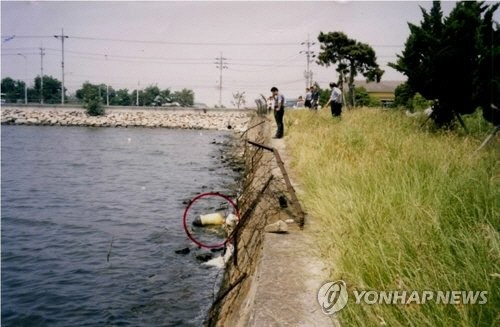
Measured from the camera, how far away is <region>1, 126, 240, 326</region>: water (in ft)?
17.5

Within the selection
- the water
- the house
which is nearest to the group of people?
the water

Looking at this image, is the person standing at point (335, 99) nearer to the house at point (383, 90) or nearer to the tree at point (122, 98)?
the house at point (383, 90)

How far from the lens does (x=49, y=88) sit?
8919cm

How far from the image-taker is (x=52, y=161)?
20219 millimetres

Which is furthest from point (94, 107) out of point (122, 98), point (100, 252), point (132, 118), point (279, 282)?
point (279, 282)

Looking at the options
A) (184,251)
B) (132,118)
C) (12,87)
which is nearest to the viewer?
(184,251)

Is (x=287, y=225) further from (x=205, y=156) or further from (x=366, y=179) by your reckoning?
(x=205, y=156)

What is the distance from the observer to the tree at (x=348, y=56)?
31266 mm

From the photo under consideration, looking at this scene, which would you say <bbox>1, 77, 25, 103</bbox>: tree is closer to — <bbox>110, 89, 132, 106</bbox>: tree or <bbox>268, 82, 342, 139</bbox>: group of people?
<bbox>110, 89, 132, 106</bbox>: tree

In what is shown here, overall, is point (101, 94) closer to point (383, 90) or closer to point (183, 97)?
point (183, 97)

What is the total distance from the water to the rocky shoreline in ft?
125

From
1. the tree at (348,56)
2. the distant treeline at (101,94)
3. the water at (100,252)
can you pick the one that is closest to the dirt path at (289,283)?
the water at (100,252)

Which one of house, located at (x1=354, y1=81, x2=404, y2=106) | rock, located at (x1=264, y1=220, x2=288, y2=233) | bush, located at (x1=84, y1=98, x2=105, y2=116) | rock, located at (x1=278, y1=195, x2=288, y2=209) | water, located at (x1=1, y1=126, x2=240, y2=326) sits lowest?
water, located at (x1=1, y1=126, x2=240, y2=326)

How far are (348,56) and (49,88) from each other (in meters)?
84.2
